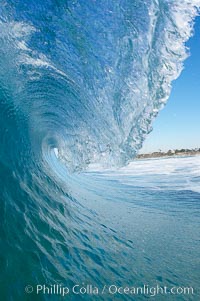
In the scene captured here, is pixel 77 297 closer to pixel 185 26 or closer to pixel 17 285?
pixel 17 285

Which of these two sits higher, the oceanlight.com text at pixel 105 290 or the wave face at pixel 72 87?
the wave face at pixel 72 87

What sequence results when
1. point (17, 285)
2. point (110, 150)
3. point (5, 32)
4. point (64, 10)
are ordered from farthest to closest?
point (110, 150), point (5, 32), point (64, 10), point (17, 285)

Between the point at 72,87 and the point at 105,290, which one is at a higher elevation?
the point at 72,87

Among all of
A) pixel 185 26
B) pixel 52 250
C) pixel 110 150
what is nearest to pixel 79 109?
pixel 110 150

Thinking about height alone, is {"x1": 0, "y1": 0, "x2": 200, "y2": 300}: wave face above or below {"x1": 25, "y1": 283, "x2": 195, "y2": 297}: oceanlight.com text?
above

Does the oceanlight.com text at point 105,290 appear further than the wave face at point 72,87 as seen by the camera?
No

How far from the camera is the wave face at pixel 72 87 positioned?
4.16m

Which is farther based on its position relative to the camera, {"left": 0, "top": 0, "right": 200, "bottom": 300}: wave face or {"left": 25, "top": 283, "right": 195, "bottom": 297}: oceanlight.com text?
{"left": 0, "top": 0, "right": 200, "bottom": 300}: wave face

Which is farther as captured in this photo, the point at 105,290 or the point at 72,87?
the point at 72,87

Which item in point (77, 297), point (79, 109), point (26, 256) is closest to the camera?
point (77, 297)

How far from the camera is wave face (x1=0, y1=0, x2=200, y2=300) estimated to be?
4156 millimetres

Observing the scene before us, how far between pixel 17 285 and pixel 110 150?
23.1ft

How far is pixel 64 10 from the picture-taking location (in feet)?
16.7

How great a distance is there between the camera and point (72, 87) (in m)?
7.89
